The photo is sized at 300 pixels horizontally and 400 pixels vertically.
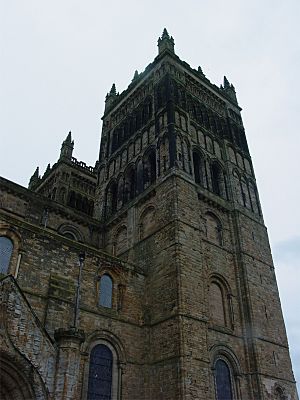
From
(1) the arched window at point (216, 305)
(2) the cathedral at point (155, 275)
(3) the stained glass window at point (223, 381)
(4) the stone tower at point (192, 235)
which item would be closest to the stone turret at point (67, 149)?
Result: (4) the stone tower at point (192, 235)

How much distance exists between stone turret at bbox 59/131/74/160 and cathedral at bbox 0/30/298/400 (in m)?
12.7

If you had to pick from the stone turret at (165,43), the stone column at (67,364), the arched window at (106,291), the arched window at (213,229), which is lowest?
the stone column at (67,364)

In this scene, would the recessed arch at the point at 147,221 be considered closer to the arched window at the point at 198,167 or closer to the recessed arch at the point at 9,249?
the arched window at the point at 198,167

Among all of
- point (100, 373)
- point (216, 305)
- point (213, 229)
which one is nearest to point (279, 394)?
point (216, 305)

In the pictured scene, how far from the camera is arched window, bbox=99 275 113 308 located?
2088 centimetres

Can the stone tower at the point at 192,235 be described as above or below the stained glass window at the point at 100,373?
above

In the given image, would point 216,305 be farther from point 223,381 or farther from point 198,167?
point 198,167

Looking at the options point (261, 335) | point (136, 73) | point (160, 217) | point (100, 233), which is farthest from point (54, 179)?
point (261, 335)

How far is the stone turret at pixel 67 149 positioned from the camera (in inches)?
1859

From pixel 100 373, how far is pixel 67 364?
5096 millimetres

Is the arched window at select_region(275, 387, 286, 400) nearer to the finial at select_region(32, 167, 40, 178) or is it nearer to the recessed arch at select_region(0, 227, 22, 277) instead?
the recessed arch at select_region(0, 227, 22, 277)

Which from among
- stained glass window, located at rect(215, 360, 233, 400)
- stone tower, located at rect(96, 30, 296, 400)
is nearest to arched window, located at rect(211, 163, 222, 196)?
stone tower, located at rect(96, 30, 296, 400)

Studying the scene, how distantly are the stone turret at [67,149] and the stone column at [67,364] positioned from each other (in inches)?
1355

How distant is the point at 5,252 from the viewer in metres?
18.6
